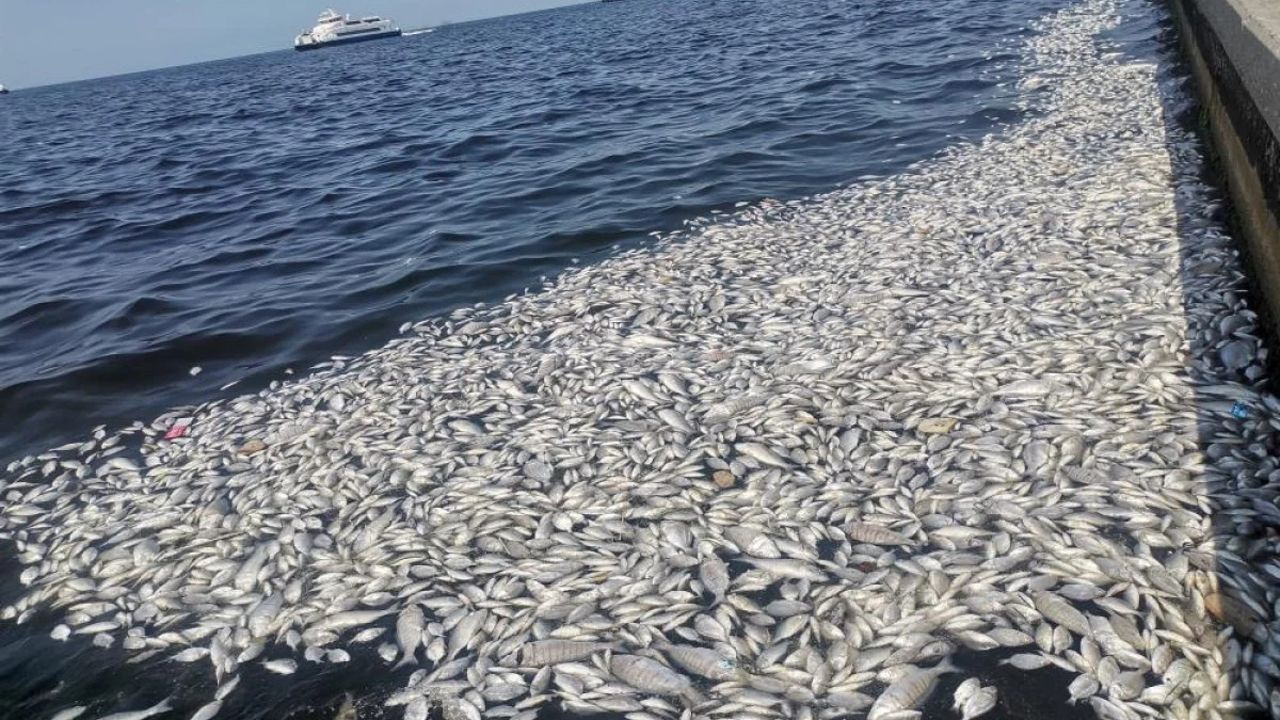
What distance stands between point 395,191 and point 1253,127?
42.9 feet

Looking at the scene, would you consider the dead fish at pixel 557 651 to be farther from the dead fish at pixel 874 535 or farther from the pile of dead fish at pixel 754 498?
the dead fish at pixel 874 535

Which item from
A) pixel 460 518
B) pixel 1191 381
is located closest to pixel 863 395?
pixel 1191 381

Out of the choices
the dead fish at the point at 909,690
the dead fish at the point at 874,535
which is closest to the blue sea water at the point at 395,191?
the dead fish at the point at 874,535

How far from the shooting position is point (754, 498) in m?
5.49

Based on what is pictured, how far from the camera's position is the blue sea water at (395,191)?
31.0 ft

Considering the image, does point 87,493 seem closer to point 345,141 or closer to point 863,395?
point 863,395

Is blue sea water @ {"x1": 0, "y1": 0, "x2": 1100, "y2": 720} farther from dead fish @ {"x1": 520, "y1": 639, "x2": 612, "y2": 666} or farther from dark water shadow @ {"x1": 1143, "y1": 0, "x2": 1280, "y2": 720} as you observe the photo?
dark water shadow @ {"x1": 1143, "y1": 0, "x2": 1280, "y2": 720}

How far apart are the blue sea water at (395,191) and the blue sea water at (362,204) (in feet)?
0.20

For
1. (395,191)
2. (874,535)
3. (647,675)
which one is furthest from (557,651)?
(395,191)

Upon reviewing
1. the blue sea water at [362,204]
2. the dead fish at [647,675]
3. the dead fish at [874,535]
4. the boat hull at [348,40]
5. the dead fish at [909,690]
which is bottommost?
the dead fish at [909,690]

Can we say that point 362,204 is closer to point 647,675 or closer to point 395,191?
point 395,191

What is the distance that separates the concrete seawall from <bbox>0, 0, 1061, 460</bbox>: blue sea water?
4488 mm

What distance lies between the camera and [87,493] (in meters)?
6.67

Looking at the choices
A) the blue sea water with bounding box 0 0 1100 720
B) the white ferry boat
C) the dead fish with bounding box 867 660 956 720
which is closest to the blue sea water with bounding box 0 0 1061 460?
the blue sea water with bounding box 0 0 1100 720
